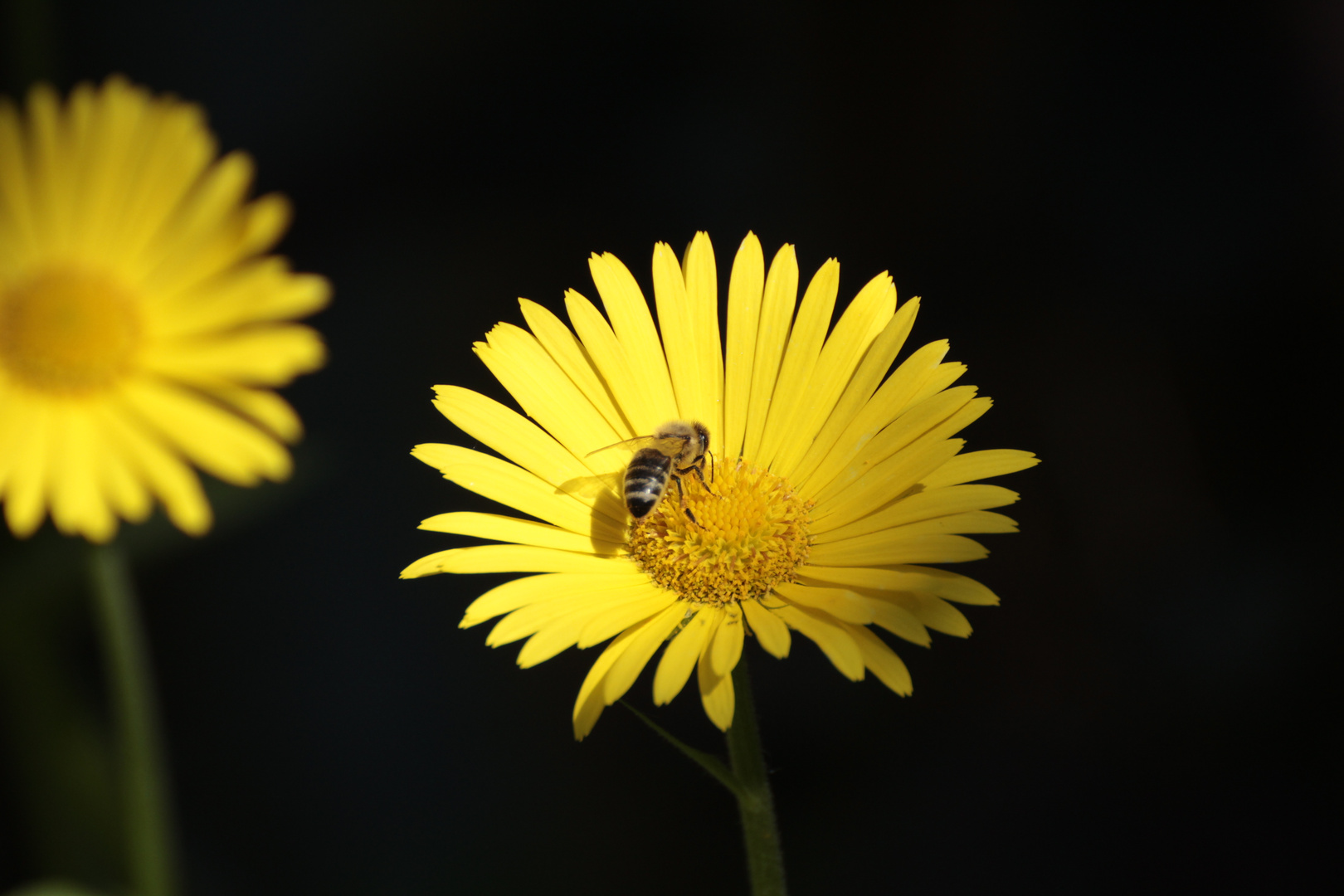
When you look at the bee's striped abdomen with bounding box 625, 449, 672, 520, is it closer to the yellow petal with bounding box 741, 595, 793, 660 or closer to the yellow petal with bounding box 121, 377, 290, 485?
the yellow petal with bounding box 741, 595, 793, 660

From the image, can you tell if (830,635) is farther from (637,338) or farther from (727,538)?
(637,338)

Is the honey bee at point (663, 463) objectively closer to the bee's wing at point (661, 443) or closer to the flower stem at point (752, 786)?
the bee's wing at point (661, 443)

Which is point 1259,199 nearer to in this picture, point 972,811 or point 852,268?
point 852,268

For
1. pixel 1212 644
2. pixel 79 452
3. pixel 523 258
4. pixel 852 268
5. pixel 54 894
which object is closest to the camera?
pixel 54 894

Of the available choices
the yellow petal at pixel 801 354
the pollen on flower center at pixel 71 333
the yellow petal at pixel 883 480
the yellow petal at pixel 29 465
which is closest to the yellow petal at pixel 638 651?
the yellow petal at pixel 883 480

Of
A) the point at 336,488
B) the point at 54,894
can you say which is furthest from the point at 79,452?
the point at 336,488
